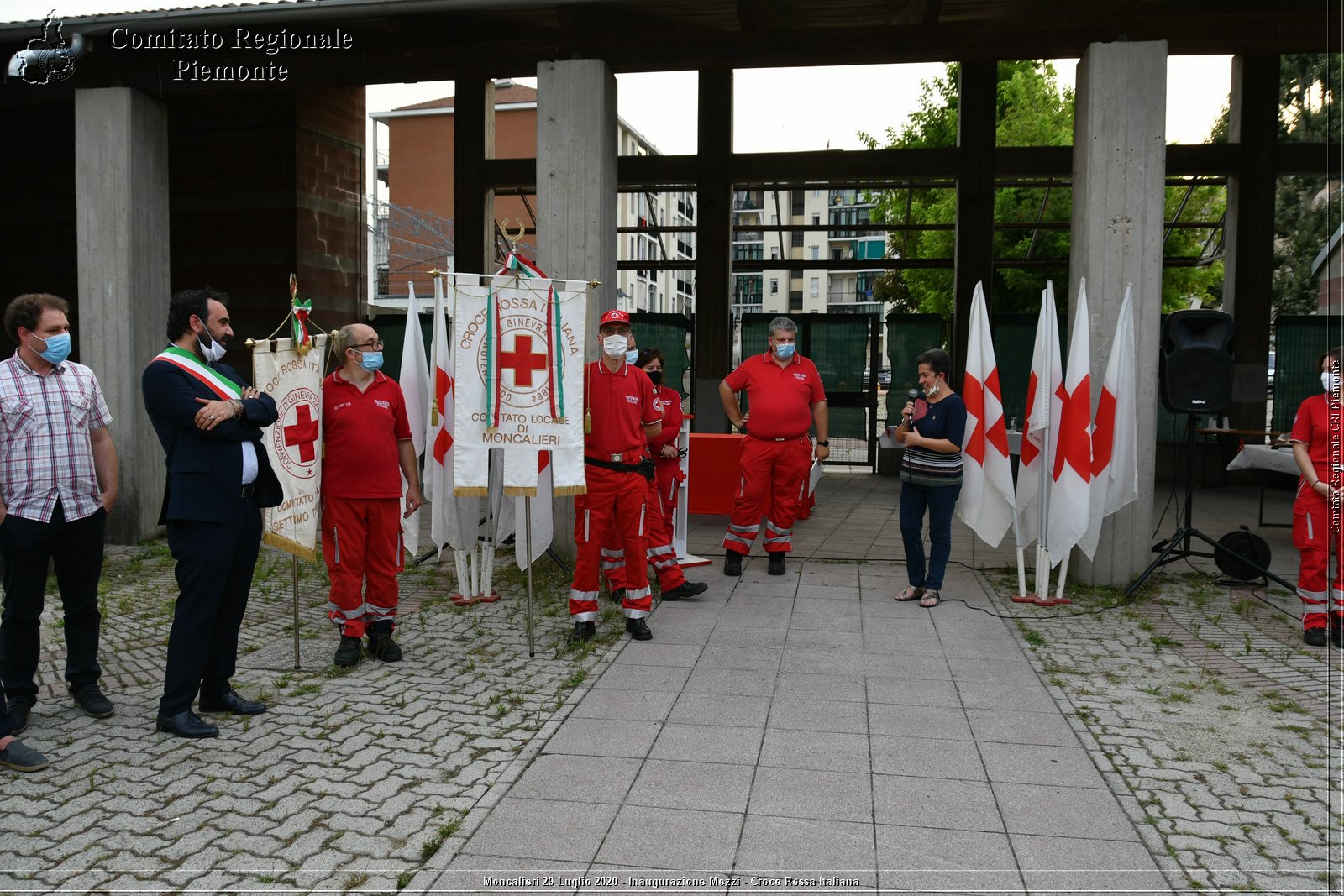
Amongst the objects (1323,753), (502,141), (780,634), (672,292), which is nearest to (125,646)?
(780,634)

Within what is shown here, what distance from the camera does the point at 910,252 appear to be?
110ft

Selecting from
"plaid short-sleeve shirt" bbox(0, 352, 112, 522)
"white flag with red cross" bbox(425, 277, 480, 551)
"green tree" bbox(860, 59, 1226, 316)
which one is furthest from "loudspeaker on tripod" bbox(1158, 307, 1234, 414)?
"green tree" bbox(860, 59, 1226, 316)

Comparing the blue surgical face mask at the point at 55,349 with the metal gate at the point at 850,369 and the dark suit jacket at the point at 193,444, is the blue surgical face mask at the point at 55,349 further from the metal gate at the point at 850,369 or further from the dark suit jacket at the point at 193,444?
the metal gate at the point at 850,369

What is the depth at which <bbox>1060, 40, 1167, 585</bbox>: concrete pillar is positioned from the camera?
802 cm

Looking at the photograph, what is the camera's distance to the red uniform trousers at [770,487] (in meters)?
8.26

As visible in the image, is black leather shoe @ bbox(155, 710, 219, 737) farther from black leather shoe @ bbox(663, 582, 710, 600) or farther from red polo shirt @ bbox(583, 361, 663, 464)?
black leather shoe @ bbox(663, 582, 710, 600)

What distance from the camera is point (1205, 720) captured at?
5215mm

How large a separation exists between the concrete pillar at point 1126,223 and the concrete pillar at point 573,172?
12.9ft

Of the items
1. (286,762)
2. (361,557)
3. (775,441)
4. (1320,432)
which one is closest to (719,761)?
(286,762)

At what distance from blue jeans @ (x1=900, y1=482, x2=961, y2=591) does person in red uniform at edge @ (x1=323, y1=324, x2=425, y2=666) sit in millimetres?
3672

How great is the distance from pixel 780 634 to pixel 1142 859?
321 centimetres

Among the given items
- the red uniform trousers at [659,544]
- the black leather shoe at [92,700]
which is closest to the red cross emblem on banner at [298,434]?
the black leather shoe at [92,700]

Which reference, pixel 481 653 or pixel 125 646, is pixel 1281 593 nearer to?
pixel 481 653

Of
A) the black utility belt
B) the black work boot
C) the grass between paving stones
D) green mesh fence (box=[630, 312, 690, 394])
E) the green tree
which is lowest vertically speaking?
the grass between paving stones
